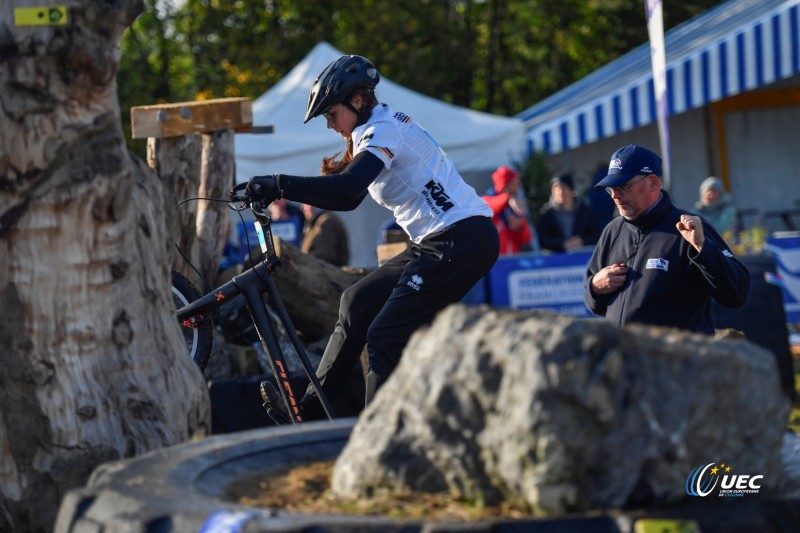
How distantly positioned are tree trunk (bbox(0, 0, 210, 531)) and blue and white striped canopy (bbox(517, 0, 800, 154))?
45.5ft

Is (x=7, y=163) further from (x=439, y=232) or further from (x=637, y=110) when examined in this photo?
(x=637, y=110)

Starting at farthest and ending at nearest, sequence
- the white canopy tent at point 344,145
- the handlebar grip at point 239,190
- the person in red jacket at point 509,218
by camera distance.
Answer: the white canopy tent at point 344,145 < the person in red jacket at point 509,218 < the handlebar grip at point 239,190

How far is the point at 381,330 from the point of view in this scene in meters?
5.56

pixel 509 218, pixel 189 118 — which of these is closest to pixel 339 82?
pixel 189 118

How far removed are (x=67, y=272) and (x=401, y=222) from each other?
7.53 feet

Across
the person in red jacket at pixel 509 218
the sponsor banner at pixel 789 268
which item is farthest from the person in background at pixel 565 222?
the sponsor banner at pixel 789 268

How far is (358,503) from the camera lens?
288 cm

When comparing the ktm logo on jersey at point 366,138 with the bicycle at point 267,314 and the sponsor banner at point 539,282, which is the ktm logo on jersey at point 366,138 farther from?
the sponsor banner at point 539,282

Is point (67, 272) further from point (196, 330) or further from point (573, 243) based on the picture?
point (573, 243)

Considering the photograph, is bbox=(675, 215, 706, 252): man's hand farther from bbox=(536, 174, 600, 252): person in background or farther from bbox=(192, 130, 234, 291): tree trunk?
bbox=(536, 174, 600, 252): person in background

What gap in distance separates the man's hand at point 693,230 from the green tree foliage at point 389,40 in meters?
23.0

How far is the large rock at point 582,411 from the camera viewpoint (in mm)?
2572

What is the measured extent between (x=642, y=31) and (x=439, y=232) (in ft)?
86.5

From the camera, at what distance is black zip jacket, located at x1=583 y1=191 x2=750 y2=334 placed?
529 centimetres
